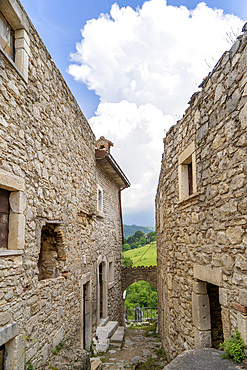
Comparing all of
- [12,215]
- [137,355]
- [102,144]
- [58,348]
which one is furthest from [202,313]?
[102,144]

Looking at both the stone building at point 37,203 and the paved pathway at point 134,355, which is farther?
the paved pathway at point 134,355

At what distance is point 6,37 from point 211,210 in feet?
11.2

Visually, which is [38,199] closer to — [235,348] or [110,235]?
[235,348]

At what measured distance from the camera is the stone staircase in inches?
281

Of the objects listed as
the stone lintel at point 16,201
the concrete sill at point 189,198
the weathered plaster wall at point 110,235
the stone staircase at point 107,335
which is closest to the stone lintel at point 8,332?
the stone lintel at point 16,201

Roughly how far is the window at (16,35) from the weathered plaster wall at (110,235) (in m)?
5.10

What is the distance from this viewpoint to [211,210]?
355cm

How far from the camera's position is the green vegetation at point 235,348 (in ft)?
8.73

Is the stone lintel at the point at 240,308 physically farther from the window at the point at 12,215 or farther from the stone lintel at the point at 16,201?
the stone lintel at the point at 16,201

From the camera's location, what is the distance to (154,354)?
7.28 m

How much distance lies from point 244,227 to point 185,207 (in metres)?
1.85

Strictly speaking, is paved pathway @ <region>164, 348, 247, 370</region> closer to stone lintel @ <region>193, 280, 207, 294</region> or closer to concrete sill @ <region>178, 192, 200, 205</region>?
stone lintel @ <region>193, 280, 207, 294</region>

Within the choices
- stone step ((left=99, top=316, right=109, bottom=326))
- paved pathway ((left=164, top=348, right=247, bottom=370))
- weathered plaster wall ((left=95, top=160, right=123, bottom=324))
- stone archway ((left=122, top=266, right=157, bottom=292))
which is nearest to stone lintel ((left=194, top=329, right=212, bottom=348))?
paved pathway ((left=164, top=348, right=247, bottom=370))

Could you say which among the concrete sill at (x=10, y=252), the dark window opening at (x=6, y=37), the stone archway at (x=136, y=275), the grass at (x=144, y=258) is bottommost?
the grass at (x=144, y=258)
